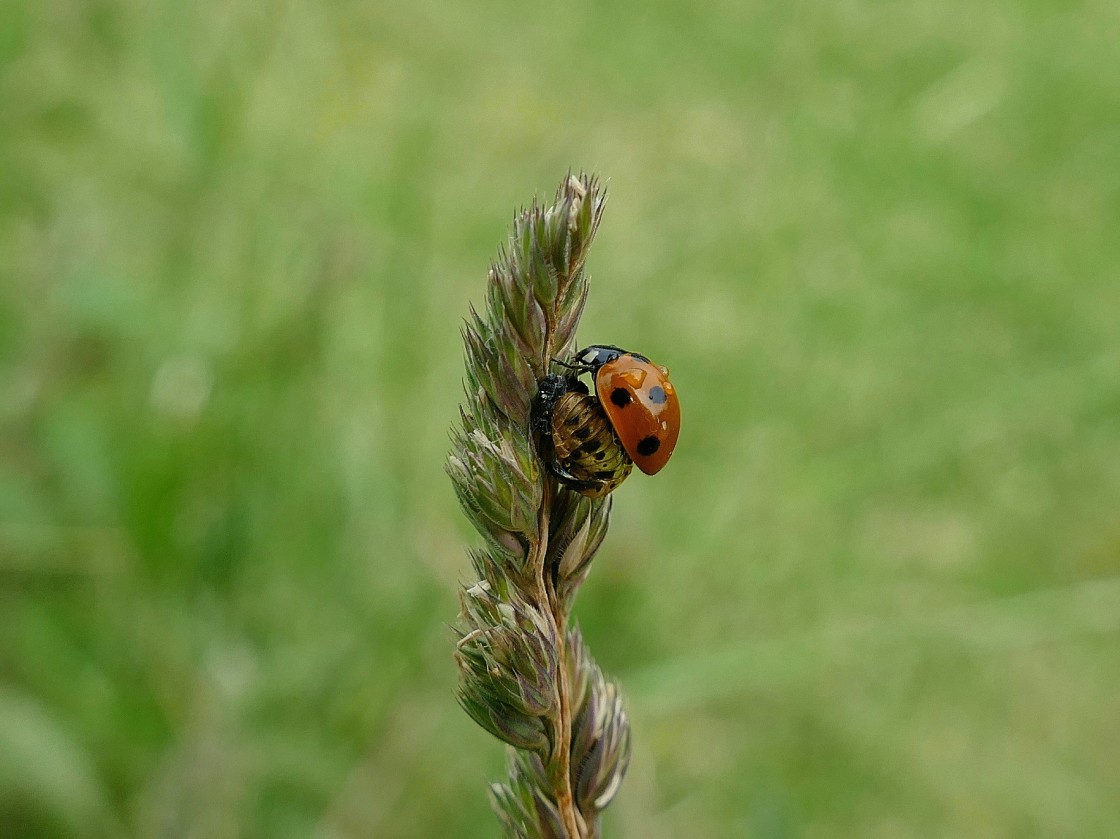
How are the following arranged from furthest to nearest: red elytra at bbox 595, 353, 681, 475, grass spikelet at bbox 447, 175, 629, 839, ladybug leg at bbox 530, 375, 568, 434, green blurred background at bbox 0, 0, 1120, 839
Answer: green blurred background at bbox 0, 0, 1120, 839 → red elytra at bbox 595, 353, 681, 475 → ladybug leg at bbox 530, 375, 568, 434 → grass spikelet at bbox 447, 175, 629, 839

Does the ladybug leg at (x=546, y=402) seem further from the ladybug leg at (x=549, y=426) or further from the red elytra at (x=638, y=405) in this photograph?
the red elytra at (x=638, y=405)

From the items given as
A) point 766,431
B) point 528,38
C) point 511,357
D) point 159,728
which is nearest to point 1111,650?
point 766,431

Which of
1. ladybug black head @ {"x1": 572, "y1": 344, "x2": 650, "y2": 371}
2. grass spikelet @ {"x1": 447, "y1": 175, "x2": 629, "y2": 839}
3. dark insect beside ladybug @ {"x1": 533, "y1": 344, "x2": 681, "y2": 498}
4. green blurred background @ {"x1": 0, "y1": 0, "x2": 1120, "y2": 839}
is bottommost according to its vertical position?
grass spikelet @ {"x1": 447, "y1": 175, "x2": 629, "y2": 839}

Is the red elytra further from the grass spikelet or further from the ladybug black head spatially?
the grass spikelet

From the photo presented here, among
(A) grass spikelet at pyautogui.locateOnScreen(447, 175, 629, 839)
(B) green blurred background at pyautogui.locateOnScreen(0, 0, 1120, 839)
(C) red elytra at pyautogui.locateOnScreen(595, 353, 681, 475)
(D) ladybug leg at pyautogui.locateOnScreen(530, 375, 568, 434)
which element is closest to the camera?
(A) grass spikelet at pyautogui.locateOnScreen(447, 175, 629, 839)

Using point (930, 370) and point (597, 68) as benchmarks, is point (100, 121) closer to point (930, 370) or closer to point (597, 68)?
point (597, 68)

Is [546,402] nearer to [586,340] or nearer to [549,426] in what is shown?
[549,426]

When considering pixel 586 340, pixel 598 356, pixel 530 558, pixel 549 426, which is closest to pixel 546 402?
pixel 549 426

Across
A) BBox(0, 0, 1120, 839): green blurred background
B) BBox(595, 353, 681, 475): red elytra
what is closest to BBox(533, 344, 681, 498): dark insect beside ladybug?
BBox(595, 353, 681, 475): red elytra
